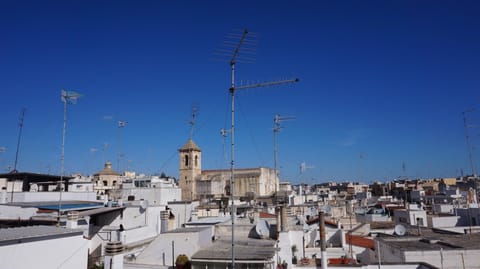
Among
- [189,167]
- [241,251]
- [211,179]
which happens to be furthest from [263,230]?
[211,179]

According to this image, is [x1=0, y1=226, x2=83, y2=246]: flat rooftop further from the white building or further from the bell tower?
the bell tower

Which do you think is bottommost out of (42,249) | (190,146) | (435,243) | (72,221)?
(435,243)

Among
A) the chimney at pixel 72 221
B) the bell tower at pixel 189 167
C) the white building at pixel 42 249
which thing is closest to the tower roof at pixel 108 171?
the bell tower at pixel 189 167

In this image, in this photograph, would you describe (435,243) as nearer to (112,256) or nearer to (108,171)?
(112,256)

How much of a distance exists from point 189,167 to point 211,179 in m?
4.95

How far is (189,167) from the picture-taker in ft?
217

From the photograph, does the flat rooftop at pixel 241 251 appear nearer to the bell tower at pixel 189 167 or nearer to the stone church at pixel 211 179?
the stone church at pixel 211 179

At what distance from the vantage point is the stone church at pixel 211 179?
63.4 metres

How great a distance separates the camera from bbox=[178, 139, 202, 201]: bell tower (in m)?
65.4

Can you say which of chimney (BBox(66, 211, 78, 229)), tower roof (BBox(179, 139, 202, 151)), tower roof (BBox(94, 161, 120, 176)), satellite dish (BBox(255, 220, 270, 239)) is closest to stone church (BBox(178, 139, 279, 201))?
tower roof (BBox(179, 139, 202, 151))

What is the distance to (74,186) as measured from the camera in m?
37.5

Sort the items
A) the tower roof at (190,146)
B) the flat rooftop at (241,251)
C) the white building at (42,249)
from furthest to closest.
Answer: the tower roof at (190,146)
the flat rooftop at (241,251)
the white building at (42,249)

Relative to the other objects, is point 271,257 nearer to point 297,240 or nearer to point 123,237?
point 297,240

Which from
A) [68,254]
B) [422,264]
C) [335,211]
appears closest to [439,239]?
[422,264]
